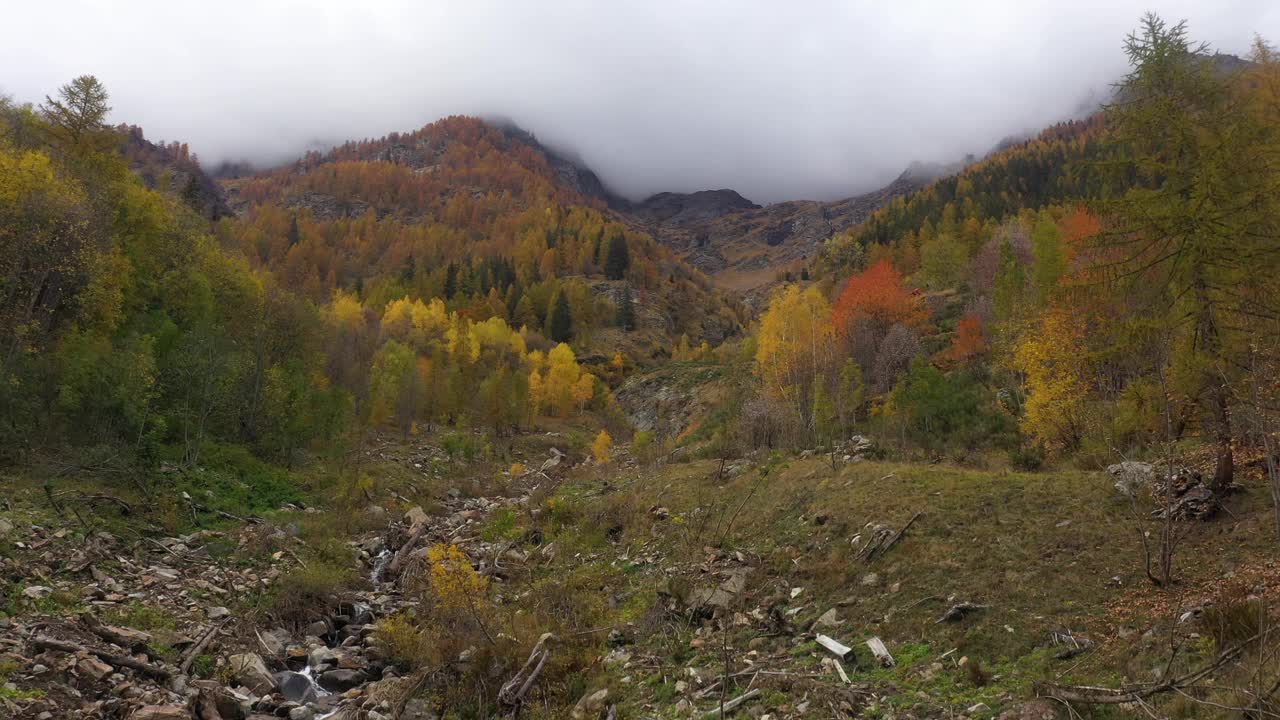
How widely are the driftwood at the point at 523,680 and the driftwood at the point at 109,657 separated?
5959 mm

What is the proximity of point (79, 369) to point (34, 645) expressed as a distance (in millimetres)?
12611

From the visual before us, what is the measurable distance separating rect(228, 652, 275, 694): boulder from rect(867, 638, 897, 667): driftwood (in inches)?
426

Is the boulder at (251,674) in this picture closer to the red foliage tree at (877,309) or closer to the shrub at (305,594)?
the shrub at (305,594)

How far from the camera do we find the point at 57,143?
29.2m

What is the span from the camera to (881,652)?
9195 millimetres

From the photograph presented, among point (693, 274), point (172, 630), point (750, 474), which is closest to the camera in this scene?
point (172, 630)

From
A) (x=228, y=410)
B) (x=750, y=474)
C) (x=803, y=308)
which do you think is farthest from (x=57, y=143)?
(x=803, y=308)

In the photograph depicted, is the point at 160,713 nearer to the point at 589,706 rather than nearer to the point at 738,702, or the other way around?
the point at 589,706

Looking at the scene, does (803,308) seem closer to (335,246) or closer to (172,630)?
(172,630)

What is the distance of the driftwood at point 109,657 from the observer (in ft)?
33.3

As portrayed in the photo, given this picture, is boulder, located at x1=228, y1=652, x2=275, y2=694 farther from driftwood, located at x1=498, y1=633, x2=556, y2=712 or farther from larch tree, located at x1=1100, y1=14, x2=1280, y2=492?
larch tree, located at x1=1100, y1=14, x2=1280, y2=492

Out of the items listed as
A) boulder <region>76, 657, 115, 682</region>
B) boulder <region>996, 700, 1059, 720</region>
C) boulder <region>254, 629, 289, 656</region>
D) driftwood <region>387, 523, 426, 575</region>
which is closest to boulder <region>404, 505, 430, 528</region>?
driftwood <region>387, 523, 426, 575</region>

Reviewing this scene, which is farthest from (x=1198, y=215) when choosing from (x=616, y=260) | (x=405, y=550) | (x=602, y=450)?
(x=616, y=260)

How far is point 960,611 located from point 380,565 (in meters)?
17.0
